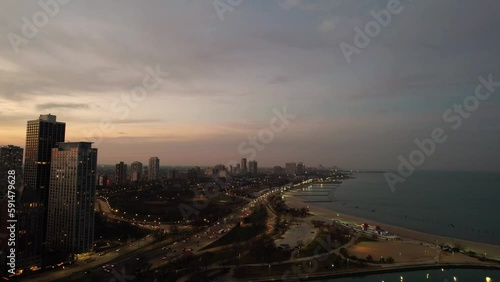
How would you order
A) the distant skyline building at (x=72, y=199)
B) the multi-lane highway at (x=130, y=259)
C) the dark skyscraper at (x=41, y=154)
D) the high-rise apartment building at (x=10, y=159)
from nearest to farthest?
the multi-lane highway at (x=130, y=259) < the distant skyline building at (x=72, y=199) < the dark skyscraper at (x=41, y=154) < the high-rise apartment building at (x=10, y=159)

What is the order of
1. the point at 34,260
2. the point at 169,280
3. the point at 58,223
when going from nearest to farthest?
1. the point at 169,280
2. the point at 34,260
3. the point at 58,223

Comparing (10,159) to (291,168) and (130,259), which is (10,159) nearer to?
(130,259)

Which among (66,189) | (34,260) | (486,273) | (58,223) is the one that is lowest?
(486,273)

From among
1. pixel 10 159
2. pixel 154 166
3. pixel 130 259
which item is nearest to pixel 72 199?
pixel 130 259

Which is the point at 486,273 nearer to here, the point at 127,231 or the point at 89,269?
the point at 89,269

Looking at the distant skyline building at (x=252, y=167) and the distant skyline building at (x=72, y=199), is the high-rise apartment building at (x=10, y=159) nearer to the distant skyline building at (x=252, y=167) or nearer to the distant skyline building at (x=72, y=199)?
the distant skyline building at (x=72, y=199)

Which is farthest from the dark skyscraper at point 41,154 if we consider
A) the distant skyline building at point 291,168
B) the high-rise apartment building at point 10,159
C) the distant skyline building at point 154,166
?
the distant skyline building at point 291,168

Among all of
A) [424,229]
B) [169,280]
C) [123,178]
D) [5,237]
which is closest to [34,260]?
[5,237]

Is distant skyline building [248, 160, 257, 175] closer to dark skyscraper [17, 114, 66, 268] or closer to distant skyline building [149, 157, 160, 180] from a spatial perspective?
distant skyline building [149, 157, 160, 180]
